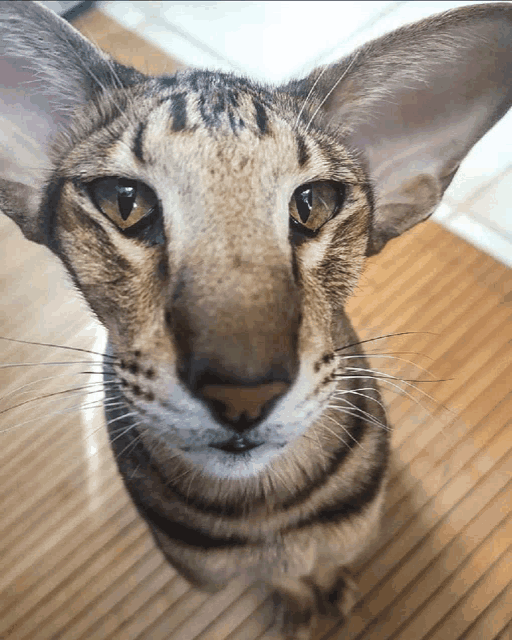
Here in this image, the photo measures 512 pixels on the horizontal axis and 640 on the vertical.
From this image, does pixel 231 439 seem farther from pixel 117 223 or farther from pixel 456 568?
pixel 456 568

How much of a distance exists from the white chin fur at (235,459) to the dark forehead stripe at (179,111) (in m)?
0.24

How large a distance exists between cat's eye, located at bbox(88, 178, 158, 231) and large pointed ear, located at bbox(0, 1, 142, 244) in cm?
7

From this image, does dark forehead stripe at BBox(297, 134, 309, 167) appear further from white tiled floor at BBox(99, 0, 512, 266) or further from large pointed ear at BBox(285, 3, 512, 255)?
white tiled floor at BBox(99, 0, 512, 266)

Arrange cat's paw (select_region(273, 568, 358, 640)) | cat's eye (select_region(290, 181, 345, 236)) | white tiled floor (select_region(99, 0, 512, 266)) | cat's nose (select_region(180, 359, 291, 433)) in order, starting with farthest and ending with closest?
white tiled floor (select_region(99, 0, 512, 266)) → cat's paw (select_region(273, 568, 358, 640)) → cat's eye (select_region(290, 181, 345, 236)) → cat's nose (select_region(180, 359, 291, 433))

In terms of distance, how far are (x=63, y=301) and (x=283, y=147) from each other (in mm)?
274

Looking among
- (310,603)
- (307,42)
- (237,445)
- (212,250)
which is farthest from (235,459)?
(307,42)

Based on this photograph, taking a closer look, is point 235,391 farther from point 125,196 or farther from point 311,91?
point 311,91

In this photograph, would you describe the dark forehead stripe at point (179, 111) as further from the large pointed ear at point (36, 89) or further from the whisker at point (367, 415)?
the whisker at point (367, 415)

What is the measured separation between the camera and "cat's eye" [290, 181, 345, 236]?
45cm

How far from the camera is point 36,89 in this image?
47cm

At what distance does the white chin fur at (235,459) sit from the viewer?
16.4 inches

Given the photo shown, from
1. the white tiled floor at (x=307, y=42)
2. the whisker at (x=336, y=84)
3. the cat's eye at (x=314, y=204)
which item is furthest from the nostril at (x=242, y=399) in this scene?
the white tiled floor at (x=307, y=42)

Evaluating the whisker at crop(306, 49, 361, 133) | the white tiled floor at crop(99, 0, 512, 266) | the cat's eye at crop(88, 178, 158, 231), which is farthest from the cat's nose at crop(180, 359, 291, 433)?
the white tiled floor at crop(99, 0, 512, 266)

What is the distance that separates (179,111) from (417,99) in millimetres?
219
